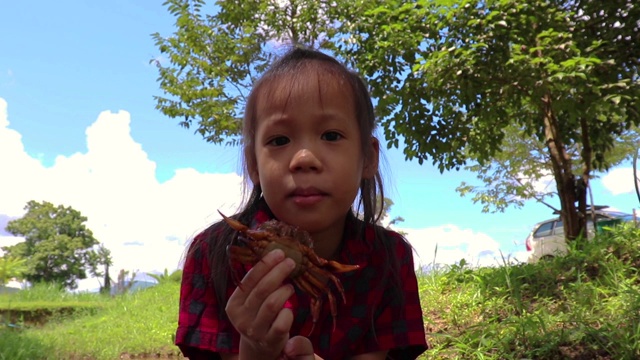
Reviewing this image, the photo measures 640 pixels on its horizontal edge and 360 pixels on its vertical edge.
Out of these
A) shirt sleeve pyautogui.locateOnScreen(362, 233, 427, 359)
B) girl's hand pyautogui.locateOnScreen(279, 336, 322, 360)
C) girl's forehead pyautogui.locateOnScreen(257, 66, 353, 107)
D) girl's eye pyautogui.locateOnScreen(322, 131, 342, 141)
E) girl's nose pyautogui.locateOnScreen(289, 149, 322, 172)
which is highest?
girl's forehead pyautogui.locateOnScreen(257, 66, 353, 107)

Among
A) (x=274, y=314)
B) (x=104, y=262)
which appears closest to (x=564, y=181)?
(x=274, y=314)

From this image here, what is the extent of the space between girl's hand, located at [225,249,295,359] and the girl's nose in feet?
1.08

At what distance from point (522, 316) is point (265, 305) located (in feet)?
10.6

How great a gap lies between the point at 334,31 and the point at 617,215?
11.0 m

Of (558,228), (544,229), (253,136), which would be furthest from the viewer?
(544,229)

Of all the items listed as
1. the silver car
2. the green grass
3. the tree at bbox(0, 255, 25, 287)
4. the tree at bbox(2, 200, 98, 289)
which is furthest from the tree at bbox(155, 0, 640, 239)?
the tree at bbox(2, 200, 98, 289)

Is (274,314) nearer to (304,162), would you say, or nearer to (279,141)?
(304,162)

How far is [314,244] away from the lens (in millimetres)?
2404

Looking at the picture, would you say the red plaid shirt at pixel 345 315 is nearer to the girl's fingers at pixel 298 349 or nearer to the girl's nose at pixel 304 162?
the girl's fingers at pixel 298 349

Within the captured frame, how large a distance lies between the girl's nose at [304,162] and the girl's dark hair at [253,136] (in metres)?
0.33

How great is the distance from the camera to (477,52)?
7.29 metres

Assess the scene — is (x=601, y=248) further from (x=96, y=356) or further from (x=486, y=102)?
(x=96, y=356)

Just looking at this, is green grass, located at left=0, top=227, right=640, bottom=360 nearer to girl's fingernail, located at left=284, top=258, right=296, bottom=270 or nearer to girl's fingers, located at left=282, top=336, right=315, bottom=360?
girl's fingers, located at left=282, top=336, right=315, bottom=360

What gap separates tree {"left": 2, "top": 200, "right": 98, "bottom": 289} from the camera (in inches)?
894
